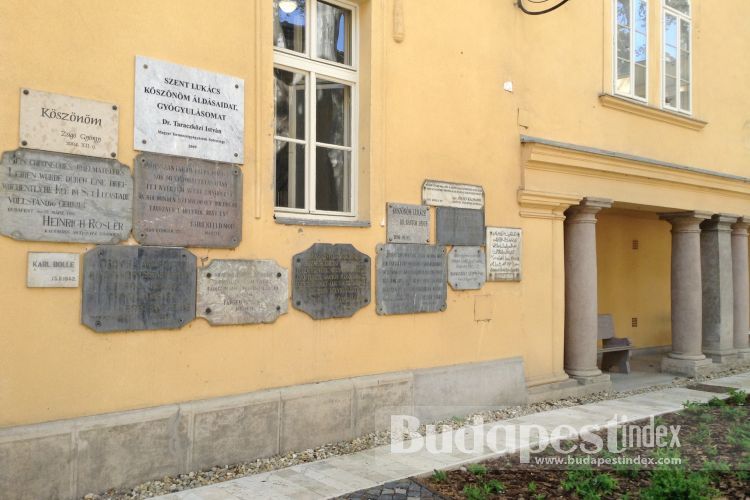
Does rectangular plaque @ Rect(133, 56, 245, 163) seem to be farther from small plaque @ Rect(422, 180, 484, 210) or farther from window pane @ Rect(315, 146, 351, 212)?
small plaque @ Rect(422, 180, 484, 210)

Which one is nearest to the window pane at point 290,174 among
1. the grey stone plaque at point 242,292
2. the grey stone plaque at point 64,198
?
the grey stone plaque at point 242,292

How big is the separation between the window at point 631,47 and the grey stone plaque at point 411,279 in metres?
4.29

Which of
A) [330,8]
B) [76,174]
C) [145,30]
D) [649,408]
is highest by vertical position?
[330,8]

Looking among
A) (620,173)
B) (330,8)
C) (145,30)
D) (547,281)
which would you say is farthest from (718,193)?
(145,30)

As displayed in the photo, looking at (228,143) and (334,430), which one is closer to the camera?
(228,143)

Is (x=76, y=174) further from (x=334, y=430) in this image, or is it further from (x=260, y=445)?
(x=334, y=430)

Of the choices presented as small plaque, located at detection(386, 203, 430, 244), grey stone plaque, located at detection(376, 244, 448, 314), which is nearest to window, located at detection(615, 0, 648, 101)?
small plaque, located at detection(386, 203, 430, 244)

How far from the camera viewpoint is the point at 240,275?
498 cm

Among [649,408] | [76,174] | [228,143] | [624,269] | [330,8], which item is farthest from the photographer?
[624,269]

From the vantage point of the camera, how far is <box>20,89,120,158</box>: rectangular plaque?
13.4ft

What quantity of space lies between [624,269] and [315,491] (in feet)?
29.4

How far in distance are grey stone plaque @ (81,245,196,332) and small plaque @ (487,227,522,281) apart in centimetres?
351

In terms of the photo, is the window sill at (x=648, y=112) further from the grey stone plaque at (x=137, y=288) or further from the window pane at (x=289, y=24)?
the grey stone plaque at (x=137, y=288)

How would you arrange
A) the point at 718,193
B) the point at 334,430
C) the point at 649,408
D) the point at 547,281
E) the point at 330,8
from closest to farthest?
the point at 334,430
the point at 330,8
the point at 649,408
the point at 547,281
the point at 718,193
